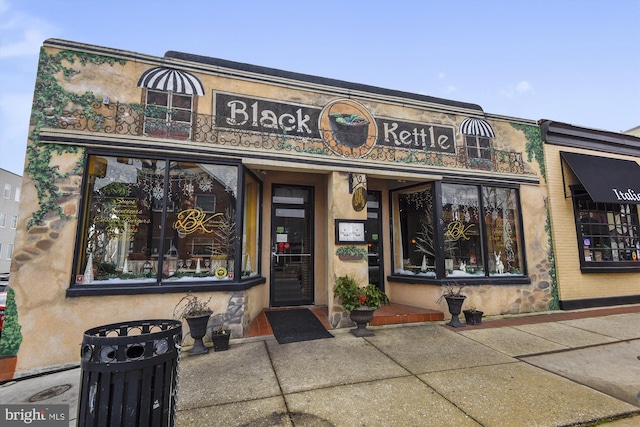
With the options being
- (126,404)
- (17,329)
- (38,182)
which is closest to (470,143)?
(126,404)

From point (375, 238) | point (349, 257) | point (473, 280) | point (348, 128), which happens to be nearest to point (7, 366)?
point (349, 257)

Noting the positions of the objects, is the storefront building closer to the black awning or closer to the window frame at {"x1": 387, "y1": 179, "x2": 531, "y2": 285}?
the window frame at {"x1": 387, "y1": 179, "x2": 531, "y2": 285}

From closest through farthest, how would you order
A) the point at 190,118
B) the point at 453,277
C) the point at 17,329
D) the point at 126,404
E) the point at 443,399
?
the point at 126,404 → the point at 443,399 → the point at 17,329 → the point at 190,118 → the point at 453,277

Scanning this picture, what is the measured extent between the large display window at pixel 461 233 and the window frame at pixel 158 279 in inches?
156

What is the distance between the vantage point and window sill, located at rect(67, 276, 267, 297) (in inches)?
170

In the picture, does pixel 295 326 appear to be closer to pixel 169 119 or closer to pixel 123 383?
pixel 123 383

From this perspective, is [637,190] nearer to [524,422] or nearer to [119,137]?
[524,422]

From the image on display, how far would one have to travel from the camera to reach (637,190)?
295 inches

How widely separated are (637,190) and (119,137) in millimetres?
11757

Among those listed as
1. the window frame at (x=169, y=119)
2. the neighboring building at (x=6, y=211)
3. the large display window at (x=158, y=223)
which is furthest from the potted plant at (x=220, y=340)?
the neighboring building at (x=6, y=211)

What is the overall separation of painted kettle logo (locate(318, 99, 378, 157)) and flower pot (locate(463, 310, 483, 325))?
3775mm

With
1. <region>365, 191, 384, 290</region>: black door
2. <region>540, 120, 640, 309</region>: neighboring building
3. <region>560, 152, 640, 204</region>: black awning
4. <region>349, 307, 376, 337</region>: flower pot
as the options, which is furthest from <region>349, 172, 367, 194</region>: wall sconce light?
<region>560, 152, 640, 204</region>: black awning

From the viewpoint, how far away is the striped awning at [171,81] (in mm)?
5058

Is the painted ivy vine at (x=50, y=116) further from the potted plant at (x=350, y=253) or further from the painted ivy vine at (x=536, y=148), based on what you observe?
the painted ivy vine at (x=536, y=148)
